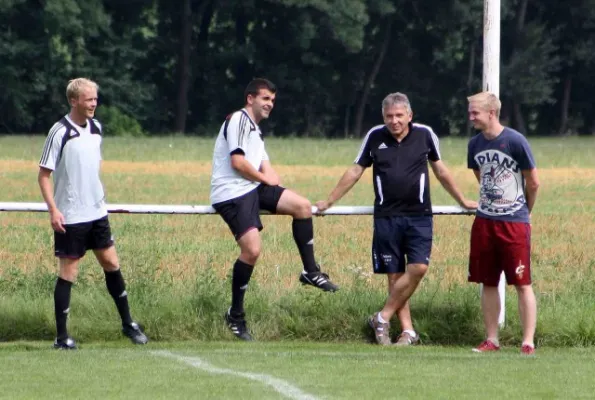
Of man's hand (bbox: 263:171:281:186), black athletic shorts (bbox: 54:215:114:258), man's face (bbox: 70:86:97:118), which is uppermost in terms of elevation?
man's face (bbox: 70:86:97:118)

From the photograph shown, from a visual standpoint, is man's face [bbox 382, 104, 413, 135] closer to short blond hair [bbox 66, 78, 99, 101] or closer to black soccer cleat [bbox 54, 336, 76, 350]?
short blond hair [bbox 66, 78, 99, 101]

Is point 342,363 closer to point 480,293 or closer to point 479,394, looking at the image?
point 479,394

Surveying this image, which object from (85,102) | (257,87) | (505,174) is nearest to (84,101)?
(85,102)

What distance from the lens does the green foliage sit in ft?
197

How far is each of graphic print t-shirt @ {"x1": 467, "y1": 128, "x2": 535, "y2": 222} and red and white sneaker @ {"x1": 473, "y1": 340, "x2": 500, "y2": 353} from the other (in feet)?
2.77

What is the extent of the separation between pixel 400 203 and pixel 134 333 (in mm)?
2063

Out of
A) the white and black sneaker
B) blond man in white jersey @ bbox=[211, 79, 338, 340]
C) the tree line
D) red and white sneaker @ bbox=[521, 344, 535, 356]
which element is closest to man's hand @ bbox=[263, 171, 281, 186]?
blond man in white jersey @ bbox=[211, 79, 338, 340]

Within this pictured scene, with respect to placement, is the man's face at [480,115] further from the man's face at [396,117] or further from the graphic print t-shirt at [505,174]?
the man's face at [396,117]

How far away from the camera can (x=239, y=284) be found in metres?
9.66

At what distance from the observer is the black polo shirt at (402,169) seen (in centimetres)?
960

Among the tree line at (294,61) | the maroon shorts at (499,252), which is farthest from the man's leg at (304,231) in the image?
the tree line at (294,61)

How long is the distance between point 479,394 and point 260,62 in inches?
2437

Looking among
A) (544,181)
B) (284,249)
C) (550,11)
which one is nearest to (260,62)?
(550,11)

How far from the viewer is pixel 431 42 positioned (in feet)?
247
